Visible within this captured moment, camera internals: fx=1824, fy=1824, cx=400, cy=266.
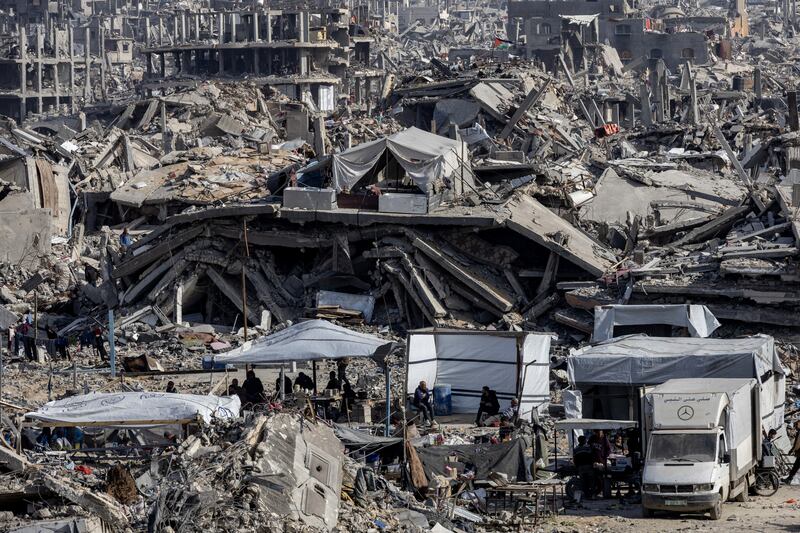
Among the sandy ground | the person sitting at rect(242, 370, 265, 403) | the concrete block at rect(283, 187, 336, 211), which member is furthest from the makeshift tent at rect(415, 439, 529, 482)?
the concrete block at rect(283, 187, 336, 211)

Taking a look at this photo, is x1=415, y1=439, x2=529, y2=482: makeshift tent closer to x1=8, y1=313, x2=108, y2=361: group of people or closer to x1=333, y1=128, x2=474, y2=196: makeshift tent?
x1=8, y1=313, x2=108, y2=361: group of people

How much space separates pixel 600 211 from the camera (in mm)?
28984

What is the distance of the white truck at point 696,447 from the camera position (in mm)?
15055

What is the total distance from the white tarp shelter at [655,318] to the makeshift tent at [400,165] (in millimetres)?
5399

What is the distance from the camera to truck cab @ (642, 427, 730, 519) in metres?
15.0

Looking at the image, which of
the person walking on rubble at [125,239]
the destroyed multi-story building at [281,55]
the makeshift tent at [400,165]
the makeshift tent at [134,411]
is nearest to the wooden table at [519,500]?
the makeshift tent at [134,411]

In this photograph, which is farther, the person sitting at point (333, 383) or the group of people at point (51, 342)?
the group of people at point (51, 342)

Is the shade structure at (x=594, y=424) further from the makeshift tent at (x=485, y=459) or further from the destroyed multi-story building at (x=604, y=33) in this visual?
the destroyed multi-story building at (x=604, y=33)

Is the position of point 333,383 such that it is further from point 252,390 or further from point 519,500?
point 519,500

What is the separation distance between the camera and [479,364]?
20.0 metres

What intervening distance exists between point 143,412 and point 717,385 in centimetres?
522

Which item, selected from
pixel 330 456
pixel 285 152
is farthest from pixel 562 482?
pixel 285 152

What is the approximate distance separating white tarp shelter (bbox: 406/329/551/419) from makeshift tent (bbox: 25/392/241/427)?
336cm

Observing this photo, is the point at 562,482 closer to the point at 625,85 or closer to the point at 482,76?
the point at 482,76
